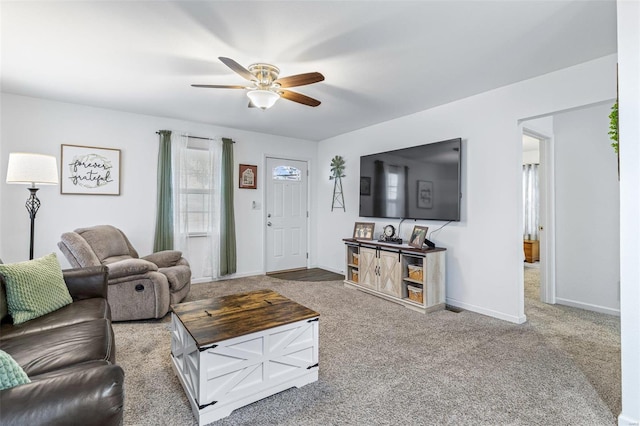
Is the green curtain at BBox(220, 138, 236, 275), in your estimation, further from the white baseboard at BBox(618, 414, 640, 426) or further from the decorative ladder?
the white baseboard at BBox(618, 414, 640, 426)

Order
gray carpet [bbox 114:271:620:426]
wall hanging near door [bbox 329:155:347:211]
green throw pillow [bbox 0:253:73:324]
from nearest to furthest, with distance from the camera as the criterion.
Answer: gray carpet [bbox 114:271:620:426], green throw pillow [bbox 0:253:73:324], wall hanging near door [bbox 329:155:347:211]

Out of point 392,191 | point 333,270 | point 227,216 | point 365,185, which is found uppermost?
point 365,185

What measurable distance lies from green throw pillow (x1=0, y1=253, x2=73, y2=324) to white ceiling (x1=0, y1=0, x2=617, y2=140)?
5.41 feet

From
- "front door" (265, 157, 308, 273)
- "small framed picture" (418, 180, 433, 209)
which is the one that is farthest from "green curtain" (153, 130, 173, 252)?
"small framed picture" (418, 180, 433, 209)

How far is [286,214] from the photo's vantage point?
5566 mm

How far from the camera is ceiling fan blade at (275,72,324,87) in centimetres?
231

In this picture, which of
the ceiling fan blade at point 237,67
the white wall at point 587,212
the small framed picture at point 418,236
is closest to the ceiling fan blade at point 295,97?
the ceiling fan blade at point 237,67

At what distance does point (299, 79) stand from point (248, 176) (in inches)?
115

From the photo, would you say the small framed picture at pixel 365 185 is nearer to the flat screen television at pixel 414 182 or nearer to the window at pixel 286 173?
the flat screen television at pixel 414 182

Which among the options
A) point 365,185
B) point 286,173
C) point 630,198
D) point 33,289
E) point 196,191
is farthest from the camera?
point 286,173

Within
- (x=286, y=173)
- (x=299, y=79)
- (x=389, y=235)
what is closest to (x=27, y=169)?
(x=299, y=79)

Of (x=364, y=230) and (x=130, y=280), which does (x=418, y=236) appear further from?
(x=130, y=280)

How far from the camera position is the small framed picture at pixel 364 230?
4.52m

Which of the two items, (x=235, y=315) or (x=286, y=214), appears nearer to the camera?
(x=235, y=315)
